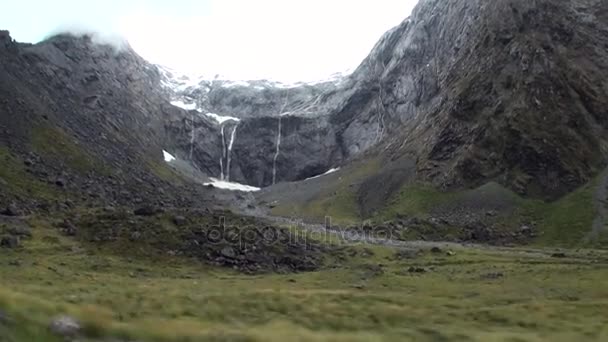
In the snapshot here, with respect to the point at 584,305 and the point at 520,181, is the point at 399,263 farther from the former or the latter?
the point at 520,181

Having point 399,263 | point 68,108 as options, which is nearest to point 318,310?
point 399,263

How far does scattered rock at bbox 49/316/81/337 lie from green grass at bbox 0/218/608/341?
14.8 inches

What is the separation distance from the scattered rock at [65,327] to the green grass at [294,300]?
38 cm

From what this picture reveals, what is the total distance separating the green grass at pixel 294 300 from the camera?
67.1ft

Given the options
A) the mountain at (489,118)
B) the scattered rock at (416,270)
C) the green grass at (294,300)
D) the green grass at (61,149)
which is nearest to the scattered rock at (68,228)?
the green grass at (294,300)

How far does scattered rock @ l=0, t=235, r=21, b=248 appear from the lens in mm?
53625

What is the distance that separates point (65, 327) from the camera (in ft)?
59.4

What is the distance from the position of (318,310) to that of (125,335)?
12354 mm

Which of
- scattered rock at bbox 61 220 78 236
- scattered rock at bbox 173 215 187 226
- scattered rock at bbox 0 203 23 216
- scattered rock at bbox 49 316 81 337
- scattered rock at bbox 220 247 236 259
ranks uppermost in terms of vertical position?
scattered rock at bbox 0 203 23 216

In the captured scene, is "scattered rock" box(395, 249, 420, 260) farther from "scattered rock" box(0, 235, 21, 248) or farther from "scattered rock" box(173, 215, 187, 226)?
"scattered rock" box(0, 235, 21, 248)

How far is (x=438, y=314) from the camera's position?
30.5 m

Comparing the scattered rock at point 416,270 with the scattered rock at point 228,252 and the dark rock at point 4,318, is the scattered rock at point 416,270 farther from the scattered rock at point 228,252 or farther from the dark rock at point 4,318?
the dark rock at point 4,318

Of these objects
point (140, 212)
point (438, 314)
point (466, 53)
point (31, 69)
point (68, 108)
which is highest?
point (466, 53)

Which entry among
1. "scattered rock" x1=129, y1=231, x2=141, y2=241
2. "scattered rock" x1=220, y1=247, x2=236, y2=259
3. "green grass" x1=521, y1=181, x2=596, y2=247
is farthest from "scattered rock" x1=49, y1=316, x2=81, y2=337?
"green grass" x1=521, y1=181, x2=596, y2=247
